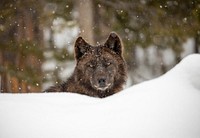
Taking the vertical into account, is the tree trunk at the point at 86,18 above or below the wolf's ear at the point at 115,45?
below

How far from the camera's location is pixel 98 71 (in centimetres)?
667

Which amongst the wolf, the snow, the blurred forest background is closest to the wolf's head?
the wolf

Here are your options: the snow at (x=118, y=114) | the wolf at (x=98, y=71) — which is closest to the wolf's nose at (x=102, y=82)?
the wolf at (x=98, y=71)

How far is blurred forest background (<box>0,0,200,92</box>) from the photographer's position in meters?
12.2

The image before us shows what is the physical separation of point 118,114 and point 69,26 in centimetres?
1000

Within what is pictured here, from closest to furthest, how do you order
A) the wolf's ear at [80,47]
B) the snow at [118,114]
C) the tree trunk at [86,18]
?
the snow at [118,114], the wolf's ear at [80,47], the tree trunk at [86,18]

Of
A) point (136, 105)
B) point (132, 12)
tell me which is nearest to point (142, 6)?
point (132, 12)

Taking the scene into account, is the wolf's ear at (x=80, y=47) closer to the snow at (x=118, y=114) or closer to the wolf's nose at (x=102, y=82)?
the wolf's nose at (x=102, y=82)

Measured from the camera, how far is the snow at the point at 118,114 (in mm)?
2988

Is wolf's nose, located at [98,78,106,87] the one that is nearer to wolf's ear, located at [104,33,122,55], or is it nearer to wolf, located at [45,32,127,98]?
wolf, located at [45,32,127,98]

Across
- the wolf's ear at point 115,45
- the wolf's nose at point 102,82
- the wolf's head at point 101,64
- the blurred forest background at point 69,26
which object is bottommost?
the blurred forest background at point 69,26

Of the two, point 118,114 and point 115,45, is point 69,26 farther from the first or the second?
point 118,114

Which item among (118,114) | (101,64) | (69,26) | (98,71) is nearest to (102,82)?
(98,71)

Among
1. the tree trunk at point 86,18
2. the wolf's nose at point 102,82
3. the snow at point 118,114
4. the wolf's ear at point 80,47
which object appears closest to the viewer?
the snow at point 118,114
